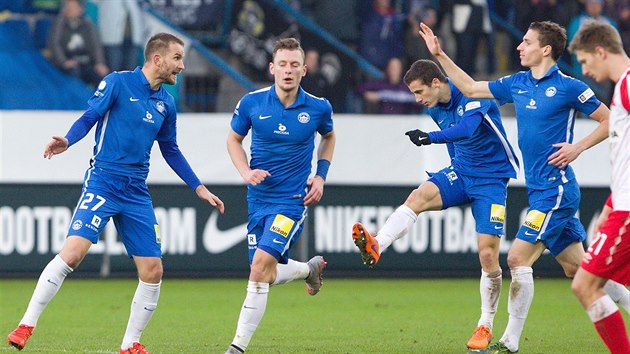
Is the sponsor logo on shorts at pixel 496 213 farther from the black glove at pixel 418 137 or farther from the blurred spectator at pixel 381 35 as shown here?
the blurred spectator at pixel 381 35

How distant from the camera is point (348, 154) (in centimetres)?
1641

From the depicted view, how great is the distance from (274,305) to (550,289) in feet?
13.6

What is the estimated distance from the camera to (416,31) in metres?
18.6

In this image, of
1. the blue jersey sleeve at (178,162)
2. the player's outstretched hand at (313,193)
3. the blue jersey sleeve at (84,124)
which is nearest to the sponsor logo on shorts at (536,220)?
the player's outstretched hand at (313,193)

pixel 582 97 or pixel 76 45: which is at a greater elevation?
pixel 582 97

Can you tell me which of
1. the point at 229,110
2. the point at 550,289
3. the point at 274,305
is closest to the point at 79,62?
the point at 229,110

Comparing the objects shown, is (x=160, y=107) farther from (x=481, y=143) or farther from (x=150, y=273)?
(x=481, y=143)

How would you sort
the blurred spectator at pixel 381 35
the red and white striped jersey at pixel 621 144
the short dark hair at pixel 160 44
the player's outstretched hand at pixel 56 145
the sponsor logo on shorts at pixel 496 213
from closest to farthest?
the red and white striped jersey at pixel 621 144
the player's outstretched hand at pixel 56 145
the short dark hair at pixel 160 44
the sponsor logo on shorts at pixel 496 213
the blurred spectator at pixel 381 35

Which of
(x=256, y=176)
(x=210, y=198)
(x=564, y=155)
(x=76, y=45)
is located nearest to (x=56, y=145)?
(x=210, y=198)

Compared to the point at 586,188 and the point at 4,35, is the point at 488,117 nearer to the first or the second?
the point at 586,188

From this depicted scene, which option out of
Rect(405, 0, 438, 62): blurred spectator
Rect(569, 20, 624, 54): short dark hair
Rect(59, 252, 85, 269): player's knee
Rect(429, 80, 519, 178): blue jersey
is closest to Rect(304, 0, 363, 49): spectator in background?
Rect(405, 0, 438, 62): blurred spectator

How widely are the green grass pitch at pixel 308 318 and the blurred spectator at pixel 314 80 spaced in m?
3.04

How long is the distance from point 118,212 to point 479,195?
298 cm

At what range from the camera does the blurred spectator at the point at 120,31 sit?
17547 mm
